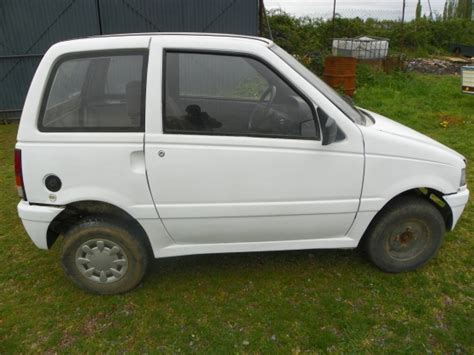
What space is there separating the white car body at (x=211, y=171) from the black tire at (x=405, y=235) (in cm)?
18

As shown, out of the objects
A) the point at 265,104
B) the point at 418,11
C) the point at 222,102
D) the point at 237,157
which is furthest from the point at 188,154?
the point at 418,11

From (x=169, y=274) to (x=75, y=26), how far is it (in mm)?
7459

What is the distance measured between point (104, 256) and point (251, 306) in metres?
1.16

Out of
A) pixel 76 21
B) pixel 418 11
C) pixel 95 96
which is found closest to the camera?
pixel 95 96

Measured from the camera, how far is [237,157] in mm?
2785

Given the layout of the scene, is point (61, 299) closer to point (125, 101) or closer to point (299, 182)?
point (125, 101)

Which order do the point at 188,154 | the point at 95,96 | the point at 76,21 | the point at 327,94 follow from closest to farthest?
the point at 188,154
the point at 95,96
the point at 327,94
the point at 76,21

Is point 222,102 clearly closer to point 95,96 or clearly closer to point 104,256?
point 95,96

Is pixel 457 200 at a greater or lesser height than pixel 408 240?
greater

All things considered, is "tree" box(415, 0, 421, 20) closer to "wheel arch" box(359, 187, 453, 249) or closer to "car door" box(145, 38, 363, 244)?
Result: "wheel arch" box(359, 187, 453, 249)

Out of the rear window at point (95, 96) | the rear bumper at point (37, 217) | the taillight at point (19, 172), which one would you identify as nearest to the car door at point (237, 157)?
the rear window at point (95, 96)

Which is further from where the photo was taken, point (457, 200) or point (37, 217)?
point (457, 200)

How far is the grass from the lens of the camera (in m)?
2.73

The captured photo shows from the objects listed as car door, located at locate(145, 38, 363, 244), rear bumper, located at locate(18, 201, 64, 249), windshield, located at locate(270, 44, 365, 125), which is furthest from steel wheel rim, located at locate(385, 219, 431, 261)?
rear bumper, located at locate(18, 201, 64, 249)
